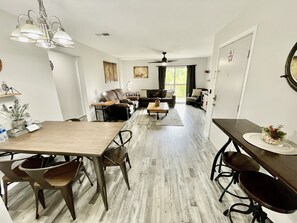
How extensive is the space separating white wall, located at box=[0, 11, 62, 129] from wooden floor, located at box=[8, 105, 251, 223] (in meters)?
1.22

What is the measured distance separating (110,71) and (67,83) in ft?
6.80

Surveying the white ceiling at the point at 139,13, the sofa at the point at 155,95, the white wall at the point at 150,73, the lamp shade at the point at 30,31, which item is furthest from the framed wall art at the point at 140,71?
the lamp shade at the point at 30,31

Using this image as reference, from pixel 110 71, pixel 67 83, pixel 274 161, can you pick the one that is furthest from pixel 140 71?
pixel 274 161

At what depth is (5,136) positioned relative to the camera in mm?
1613

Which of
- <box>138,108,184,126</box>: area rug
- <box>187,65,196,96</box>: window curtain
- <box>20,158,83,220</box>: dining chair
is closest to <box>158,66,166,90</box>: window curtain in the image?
<box>187,65,196,96</box>: window curtain

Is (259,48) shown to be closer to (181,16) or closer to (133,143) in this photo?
(181,16)

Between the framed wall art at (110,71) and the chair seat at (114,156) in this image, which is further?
the framed wall art at (110,71)

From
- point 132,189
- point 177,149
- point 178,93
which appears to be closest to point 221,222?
point 132,189

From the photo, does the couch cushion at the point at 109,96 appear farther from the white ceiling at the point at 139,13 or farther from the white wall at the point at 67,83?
the white ceiling at the point at 139,13

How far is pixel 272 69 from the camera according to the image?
4.51ft

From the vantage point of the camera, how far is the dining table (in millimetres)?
1333

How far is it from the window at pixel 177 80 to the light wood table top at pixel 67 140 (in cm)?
609

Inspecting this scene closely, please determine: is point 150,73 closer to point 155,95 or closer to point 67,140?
point 155,95

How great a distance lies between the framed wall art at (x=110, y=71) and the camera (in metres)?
5.29
